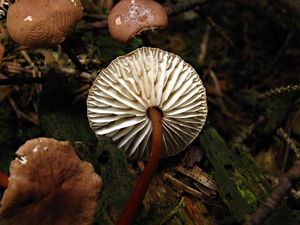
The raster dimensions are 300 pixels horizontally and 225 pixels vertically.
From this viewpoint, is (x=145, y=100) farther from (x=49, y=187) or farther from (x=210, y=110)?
(x=210, y=110)

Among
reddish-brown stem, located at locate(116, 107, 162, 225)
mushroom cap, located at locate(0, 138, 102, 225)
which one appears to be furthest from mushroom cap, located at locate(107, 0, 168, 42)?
mushroom cap, located at locate(0, 138, 102, 225)

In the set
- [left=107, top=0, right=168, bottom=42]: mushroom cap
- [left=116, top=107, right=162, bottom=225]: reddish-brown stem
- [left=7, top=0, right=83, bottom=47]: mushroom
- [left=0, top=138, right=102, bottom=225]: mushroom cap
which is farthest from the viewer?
[left=107, top=0, right=168, bottom=42]: mushroom cap

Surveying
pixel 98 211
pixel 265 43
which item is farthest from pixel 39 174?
pixel 265 43

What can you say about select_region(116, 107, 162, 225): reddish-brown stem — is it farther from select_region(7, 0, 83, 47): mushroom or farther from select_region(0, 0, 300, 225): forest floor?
select_region(7, 0, 83, 47): mushroom

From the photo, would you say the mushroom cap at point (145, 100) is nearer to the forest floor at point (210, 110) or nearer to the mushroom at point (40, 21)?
the forest floor at point (210, 110)

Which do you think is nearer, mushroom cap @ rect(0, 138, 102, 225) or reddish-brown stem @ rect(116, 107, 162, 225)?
mushroom cap @ rect(0, 138, 102, 225)

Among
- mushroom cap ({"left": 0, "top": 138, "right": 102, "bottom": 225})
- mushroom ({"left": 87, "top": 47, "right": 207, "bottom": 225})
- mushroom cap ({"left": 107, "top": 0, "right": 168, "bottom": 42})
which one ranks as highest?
mushroom cap ({"left": 107, "top": 0, "right": 168, "bottom": 42})

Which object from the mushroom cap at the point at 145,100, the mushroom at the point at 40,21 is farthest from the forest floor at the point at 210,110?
the mushroom at the point at 40,21

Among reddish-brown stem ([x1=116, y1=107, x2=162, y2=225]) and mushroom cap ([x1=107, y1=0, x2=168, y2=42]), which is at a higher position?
mushroom cap ([x1=107, y1=0, x2=168, y2=42])
